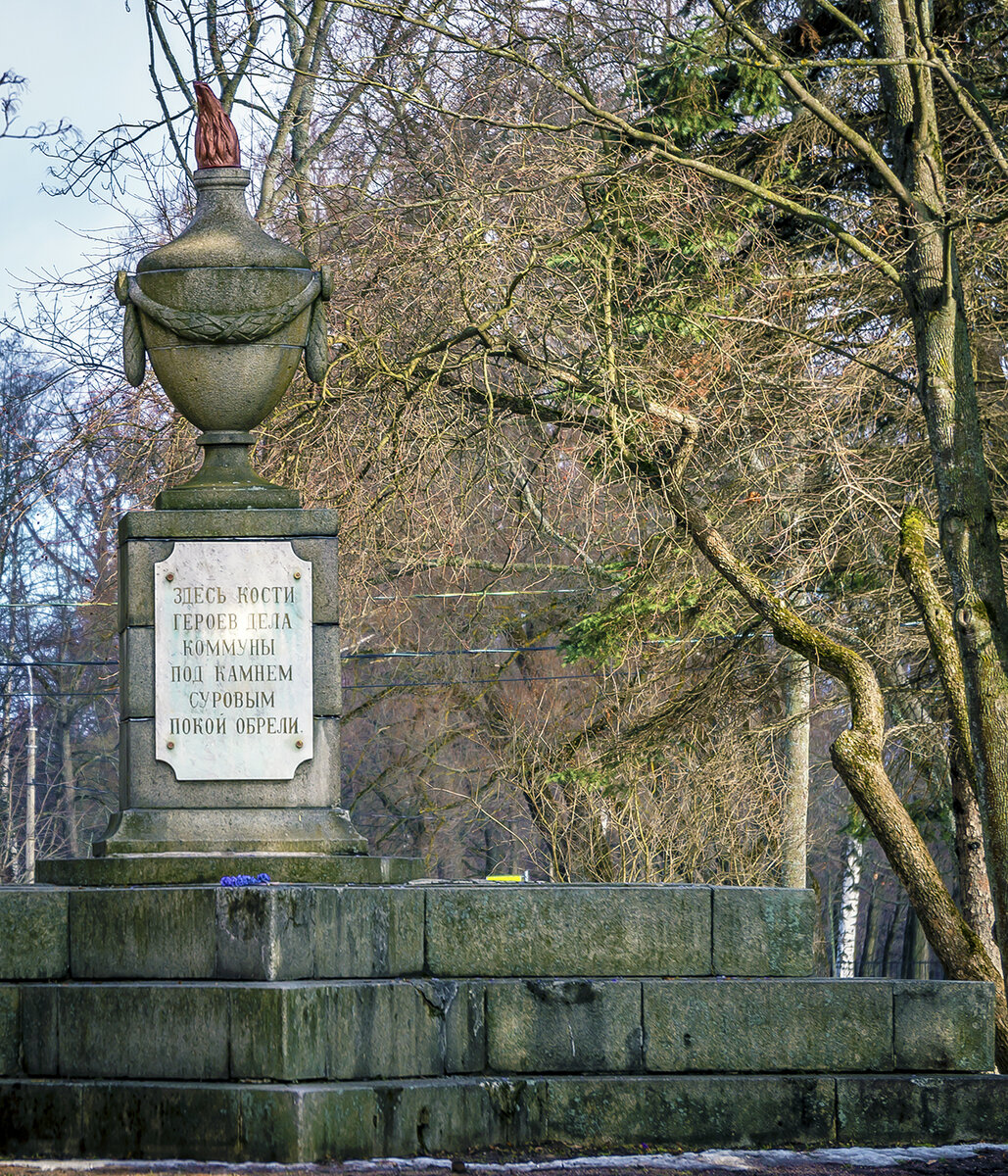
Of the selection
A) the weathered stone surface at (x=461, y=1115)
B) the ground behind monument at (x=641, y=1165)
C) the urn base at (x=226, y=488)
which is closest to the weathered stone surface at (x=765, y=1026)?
the ground behind monument at (x=641, y=1165)

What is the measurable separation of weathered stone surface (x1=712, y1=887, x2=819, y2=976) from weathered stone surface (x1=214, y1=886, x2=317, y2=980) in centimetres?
177

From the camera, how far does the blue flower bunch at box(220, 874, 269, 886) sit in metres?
6.04

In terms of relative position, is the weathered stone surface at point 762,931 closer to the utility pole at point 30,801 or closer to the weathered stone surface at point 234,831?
the weathered stone surface at point 234,831

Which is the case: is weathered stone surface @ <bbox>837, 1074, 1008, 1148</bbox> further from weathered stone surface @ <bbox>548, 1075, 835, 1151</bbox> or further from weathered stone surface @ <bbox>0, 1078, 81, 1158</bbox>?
weathered stone surface @ <bbox>0, 1078, 81, 1158</bbox>

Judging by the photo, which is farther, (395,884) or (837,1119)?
(395,884)

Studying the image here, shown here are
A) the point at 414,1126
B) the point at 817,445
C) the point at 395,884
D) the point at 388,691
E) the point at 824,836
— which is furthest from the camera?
the point at 824,836

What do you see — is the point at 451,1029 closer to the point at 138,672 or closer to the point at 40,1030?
the point at 40,1030

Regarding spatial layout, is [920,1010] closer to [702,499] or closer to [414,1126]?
[414,1126]

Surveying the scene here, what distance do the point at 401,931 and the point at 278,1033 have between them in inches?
31.5

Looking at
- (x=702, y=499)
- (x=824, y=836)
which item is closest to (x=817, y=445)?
(x=702, y=499)

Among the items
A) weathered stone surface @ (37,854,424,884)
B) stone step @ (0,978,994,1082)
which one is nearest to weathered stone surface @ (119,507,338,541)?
weathered stone surface @ (37,854,424,884)

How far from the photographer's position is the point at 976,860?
13.5 m

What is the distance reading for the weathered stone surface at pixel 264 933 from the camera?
5645 millimetres

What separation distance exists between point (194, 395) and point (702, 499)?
691 cm
